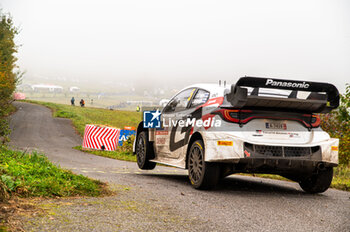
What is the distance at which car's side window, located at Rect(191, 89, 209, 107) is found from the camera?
22.9 feet

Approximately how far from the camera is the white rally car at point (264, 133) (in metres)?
6.05

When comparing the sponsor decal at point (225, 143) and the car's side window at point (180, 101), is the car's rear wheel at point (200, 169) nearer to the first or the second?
the sponsor decal at point (225, 143)

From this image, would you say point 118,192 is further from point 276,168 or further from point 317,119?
point 317,119

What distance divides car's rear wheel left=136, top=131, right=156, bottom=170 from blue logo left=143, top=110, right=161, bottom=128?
10.5 inches

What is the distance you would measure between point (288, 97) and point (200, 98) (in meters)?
1.50

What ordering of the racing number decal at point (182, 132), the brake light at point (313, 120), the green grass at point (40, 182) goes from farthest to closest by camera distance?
the racing number decal at point (182, 132), the brake light at point (313, 120), the green grass at point (40, 182)

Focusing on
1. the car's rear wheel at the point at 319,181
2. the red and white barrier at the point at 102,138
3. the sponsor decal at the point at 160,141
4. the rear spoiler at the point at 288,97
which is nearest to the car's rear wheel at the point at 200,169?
the rear spoiler at the point at 288,97

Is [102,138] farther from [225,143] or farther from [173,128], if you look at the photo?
[225,143]

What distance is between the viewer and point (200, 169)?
256 inches

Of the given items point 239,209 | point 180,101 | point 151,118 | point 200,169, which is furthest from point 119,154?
point 239,209

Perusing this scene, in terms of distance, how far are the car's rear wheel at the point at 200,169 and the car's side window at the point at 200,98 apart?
763 millimetres

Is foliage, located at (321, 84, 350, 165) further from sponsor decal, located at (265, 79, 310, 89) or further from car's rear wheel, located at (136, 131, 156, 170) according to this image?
sponsor decal, located at (265, 79, 310, 89)

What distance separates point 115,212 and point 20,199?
1027 mm

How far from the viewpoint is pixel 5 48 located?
38.9m
